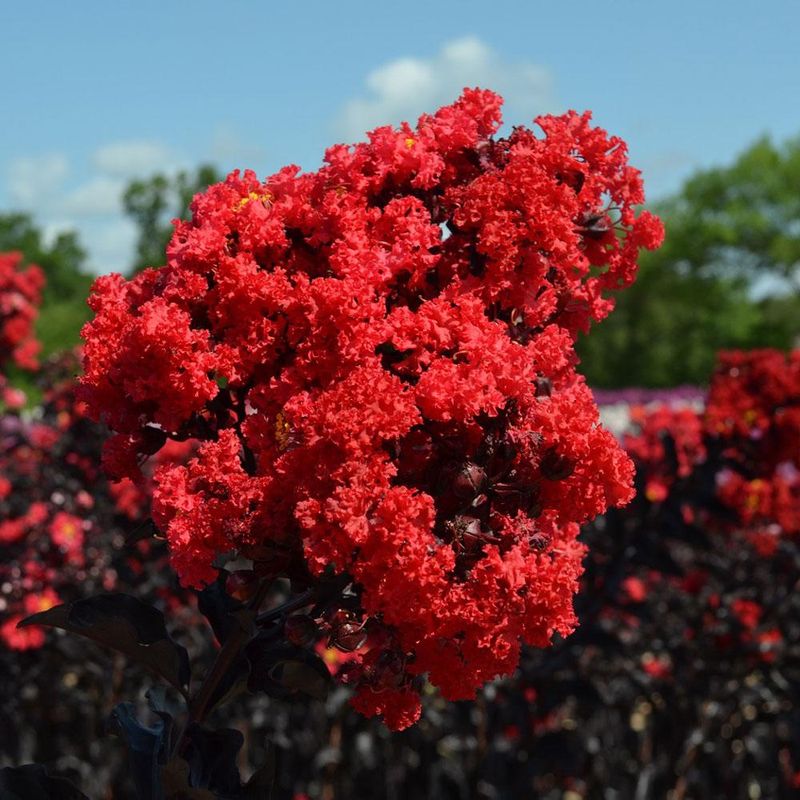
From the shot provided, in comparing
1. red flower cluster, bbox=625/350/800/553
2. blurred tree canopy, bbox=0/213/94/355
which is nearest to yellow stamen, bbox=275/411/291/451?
red flower cluster, bbox=625/350/800/553

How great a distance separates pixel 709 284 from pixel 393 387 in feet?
142

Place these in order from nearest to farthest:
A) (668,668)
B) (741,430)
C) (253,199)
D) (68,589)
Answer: (253,199), (741,430), (68,589), (668,668)

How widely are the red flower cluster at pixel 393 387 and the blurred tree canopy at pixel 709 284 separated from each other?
1548 inches

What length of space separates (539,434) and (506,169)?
460mm

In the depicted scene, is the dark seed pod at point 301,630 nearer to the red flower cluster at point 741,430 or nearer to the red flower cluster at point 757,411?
the red flower cluster at point 741,430

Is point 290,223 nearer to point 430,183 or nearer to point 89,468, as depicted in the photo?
point 430,183

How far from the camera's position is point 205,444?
5.82 feet

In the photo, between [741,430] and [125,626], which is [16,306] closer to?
[741,430]

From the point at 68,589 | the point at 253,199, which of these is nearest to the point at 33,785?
the point at 253,199

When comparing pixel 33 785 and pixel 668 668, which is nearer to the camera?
pixel 33 785

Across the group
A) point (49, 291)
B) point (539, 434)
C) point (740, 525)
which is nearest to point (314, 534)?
point (539, 434)

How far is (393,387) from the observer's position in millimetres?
1657

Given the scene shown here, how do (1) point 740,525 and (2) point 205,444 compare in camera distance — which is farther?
(1) point 740,525

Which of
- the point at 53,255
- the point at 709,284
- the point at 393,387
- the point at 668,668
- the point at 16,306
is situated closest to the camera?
the point at 393,387
